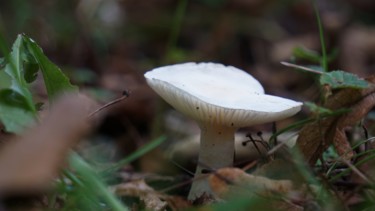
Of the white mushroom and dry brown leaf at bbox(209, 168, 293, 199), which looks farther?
the white mushroom

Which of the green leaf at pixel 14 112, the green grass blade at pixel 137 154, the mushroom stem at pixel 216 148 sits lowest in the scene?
the mushroom stem at pixel 216 148

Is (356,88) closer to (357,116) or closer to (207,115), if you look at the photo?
(357,116)

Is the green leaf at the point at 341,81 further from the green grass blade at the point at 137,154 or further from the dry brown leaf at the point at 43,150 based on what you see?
the dry brown leaf at the point at 43,150

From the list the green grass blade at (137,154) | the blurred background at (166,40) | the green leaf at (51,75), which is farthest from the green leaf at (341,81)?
the blurred background at (166,40)

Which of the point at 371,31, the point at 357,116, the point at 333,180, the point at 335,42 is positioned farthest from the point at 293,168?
the point at 371,31

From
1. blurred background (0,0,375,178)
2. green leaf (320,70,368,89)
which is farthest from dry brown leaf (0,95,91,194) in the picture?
blurred background (0,0,375,178)

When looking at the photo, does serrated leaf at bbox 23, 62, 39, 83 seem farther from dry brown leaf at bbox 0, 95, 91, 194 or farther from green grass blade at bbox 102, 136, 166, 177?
dry brown leaf at bbox 0, 95, 91, 194

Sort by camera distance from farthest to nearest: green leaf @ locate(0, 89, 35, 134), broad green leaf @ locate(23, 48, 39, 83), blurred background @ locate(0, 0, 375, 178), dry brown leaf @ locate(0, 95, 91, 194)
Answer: blurred background @ locate(0, 0, 375, 178) < broad green leaf @ locate(23, 48, 39, 83) < green leaf @ locate(0, 89, 35, 134) < dry brown leaf @ locate(0, 95, 91, 194)
